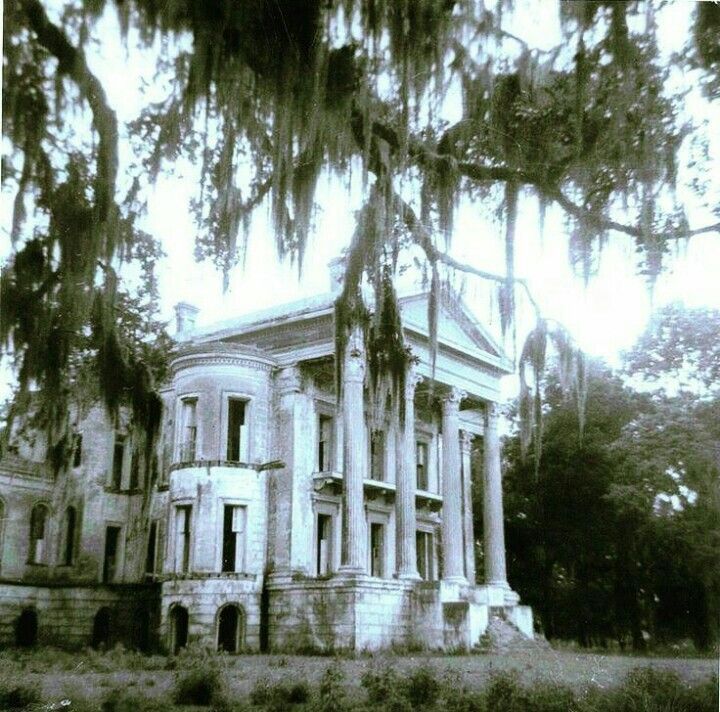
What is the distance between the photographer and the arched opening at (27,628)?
16109mm

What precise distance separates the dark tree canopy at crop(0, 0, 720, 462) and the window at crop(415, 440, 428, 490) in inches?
667

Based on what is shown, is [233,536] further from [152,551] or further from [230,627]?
[152,551]

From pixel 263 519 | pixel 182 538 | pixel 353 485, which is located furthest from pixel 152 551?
pixel 353 485

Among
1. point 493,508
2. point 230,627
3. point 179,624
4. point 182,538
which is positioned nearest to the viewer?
point 179,624

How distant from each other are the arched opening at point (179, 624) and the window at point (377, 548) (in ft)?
19.9

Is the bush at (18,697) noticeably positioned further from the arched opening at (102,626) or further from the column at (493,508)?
the column at (493,508)

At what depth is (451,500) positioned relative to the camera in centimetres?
2192

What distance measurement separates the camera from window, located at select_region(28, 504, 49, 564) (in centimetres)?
1630

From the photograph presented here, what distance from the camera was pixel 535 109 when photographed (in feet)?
24.7

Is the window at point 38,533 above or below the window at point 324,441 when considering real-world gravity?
below

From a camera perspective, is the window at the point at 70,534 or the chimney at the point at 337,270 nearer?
the chimney at the point at 337,270

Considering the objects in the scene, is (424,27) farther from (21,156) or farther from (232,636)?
(232,636)

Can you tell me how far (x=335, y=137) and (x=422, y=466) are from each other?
19.3 m

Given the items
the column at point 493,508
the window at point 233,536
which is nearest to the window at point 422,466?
the column at point 493,508
